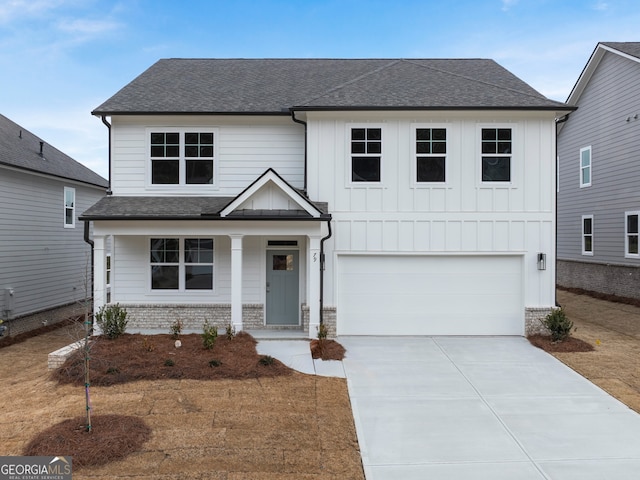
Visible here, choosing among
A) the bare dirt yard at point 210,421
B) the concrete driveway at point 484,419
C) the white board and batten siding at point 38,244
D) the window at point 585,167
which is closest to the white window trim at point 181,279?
the white board and batten siding at point 38,244

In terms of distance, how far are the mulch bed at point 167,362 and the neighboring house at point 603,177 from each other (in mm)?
15084

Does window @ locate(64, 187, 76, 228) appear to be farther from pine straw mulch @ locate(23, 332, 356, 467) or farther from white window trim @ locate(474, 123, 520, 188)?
white window trim @ locate(474, 123, 520, 188)

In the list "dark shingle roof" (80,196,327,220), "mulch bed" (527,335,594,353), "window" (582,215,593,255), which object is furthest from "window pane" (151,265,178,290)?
"window" (582,215,593,255)

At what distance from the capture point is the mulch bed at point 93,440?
16.6ft

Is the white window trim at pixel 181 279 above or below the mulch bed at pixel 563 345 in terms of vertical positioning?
above

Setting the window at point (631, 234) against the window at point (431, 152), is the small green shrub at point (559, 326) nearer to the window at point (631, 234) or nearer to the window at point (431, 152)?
the window at point (431, 152)

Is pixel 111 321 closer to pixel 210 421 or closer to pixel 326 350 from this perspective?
pixel 326 350

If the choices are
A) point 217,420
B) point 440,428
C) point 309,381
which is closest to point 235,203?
point 309,381

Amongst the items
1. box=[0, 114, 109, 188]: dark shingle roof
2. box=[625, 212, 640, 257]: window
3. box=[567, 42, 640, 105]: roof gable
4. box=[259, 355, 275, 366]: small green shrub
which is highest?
box=[567, 42, 640, 105]: roof gable

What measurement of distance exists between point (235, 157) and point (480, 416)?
337 inches

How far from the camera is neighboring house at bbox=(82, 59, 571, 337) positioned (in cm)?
1073

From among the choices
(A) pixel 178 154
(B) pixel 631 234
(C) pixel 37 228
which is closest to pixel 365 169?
(A) pixel 178 154

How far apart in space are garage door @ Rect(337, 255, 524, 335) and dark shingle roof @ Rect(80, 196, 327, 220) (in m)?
2.22

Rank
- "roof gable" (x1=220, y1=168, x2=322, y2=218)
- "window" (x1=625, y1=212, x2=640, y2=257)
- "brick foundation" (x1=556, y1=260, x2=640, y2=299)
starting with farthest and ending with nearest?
1. "brick foundation" (x1=556, y1=260, x2=640, y2=299)
2. "window" (x1=625, y1=212, x2=640, y2=257)
3. "roof gable" (x1=220, y1=168, x2=322, y2=218)
